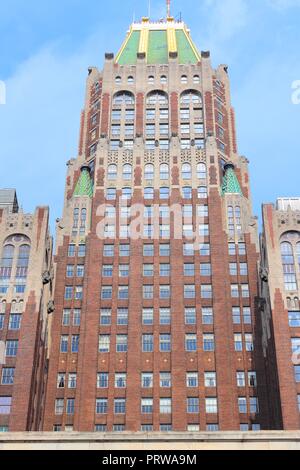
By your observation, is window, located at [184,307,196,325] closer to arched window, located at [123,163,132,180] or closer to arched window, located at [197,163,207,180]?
arched window, located at [197,163,207,180]

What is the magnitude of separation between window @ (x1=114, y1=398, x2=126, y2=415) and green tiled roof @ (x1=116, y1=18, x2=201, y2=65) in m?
62.4

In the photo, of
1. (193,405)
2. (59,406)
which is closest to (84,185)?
(59,406)

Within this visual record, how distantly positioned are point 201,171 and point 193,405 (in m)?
36.3

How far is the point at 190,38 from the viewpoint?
136 metres

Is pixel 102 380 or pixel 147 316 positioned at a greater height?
pixel 147 316

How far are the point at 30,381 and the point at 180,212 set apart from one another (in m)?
34.6

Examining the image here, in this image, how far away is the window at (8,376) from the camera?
262 feet

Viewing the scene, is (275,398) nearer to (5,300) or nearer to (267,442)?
(267,442)

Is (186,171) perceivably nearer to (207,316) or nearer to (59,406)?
(207,316)

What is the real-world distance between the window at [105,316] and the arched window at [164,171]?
22.9 metres

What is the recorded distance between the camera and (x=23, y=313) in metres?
84.8

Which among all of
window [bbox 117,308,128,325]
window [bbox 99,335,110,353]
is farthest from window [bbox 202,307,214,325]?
window [bbox 99,335,110,353]

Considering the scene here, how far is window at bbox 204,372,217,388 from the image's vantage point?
87.6 metres

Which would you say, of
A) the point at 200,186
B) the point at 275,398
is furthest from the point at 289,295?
the point at 200,186
